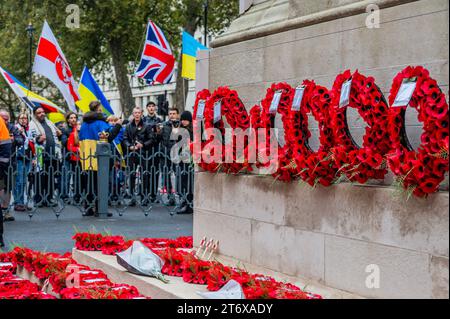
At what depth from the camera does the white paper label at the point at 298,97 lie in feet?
23.8

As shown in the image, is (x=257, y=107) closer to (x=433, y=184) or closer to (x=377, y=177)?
(x=377, y=177)

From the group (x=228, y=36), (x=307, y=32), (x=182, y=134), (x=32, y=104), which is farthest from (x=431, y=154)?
(x=32, y=104)

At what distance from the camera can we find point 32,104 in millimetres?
19438

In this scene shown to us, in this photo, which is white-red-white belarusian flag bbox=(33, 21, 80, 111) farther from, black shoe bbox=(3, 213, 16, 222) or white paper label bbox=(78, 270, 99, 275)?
white paper label bbox=(78, 270, 99, 275)

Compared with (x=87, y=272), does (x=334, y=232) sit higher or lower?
higher

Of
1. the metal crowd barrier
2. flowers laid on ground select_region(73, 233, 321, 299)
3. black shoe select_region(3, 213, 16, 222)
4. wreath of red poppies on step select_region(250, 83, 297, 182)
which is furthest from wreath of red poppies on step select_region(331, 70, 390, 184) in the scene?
the metal crowd barrier

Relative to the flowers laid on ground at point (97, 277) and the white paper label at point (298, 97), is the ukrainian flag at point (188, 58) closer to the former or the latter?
the flowers laid on ground at point (97, 277)

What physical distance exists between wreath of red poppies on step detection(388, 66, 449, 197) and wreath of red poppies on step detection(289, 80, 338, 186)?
0.87 metres

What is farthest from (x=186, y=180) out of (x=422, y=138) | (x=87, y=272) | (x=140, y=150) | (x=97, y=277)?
(x=422, y=138)

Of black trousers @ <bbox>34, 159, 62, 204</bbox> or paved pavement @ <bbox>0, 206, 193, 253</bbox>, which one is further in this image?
black trousers @ <bbox>34, 159, 62, 204</bbox>

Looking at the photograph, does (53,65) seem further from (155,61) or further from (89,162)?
(89,162)

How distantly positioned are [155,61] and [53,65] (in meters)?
3.68

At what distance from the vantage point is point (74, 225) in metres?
13.5

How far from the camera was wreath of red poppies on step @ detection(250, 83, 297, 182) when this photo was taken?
745cm
